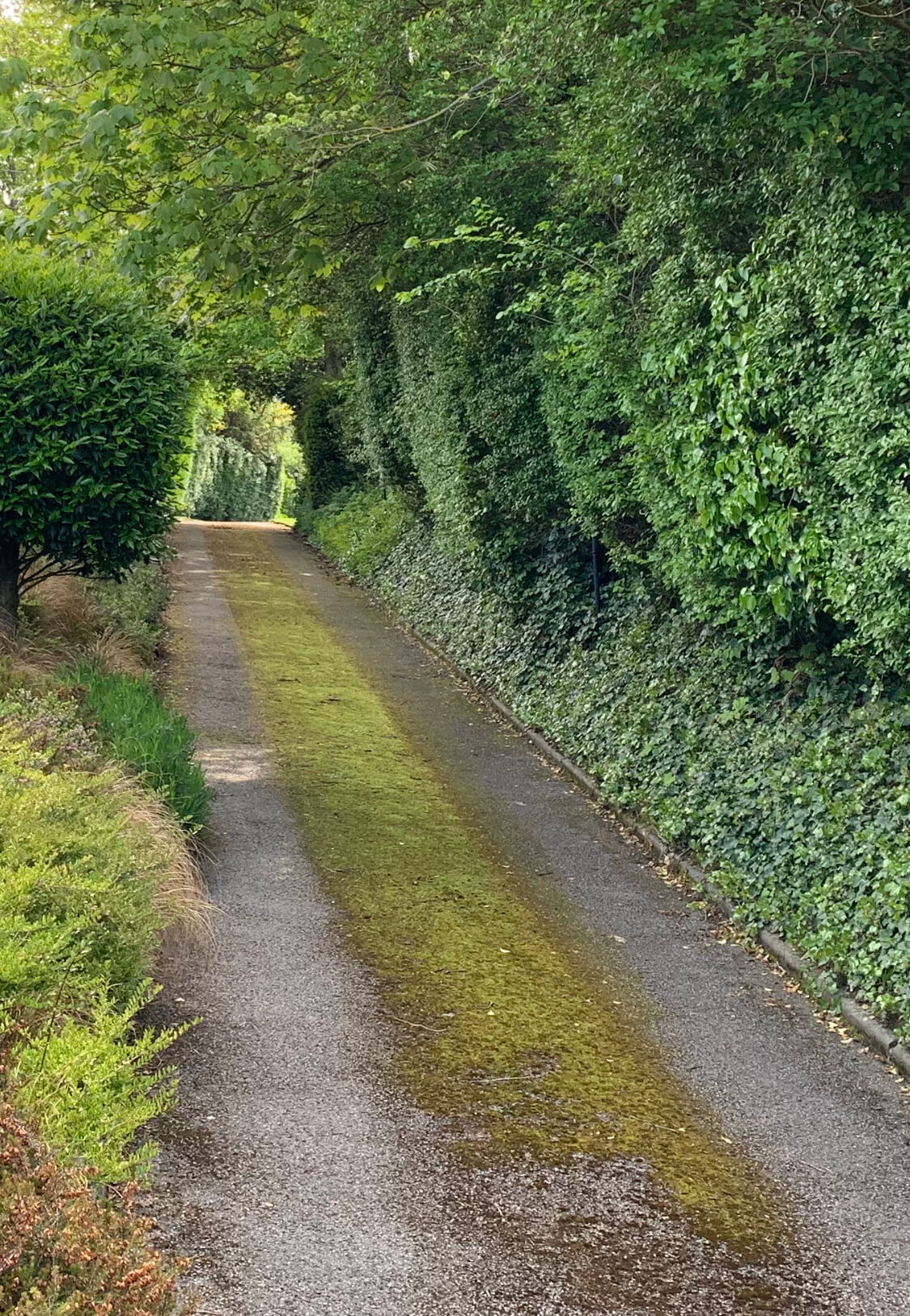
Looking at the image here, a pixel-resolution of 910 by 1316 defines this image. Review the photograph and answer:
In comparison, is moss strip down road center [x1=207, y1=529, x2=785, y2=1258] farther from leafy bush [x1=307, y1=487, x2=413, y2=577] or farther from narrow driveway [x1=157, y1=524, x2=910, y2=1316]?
leafy bush [x1=307, y1=487, x2=413, y2=577]

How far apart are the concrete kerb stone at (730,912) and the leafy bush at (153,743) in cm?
343

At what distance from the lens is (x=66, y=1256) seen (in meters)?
3.12

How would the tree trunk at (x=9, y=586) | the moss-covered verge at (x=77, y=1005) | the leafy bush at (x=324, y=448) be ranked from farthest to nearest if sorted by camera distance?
1. the leafy bush at (x=324, y=448)
2. the tree trunk at (x=9, y=586)
3. the moss-covered verge at (x=77, y=1005)

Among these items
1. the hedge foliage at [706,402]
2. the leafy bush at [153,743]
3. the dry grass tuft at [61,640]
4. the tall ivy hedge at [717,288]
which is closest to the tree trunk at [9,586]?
the dry grass tuft at [61,640]

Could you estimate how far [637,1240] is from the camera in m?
4.65

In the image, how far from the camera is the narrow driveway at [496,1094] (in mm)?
4438

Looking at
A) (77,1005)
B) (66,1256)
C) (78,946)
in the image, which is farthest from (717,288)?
(66,1256)

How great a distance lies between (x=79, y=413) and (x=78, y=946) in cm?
606

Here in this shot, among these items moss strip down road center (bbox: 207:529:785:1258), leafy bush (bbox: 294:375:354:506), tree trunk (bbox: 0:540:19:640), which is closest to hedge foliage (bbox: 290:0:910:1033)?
moss strip down road center (bbox: 207:529:785:1258)

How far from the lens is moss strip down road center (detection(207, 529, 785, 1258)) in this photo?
531 cm

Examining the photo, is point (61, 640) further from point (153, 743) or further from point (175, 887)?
point (175, 887)

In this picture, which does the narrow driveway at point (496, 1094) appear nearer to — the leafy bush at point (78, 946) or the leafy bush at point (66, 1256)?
the leafy bush at point (78, 946)

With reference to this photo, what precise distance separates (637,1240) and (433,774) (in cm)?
704

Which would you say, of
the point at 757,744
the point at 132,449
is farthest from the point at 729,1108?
the point at 132,449
